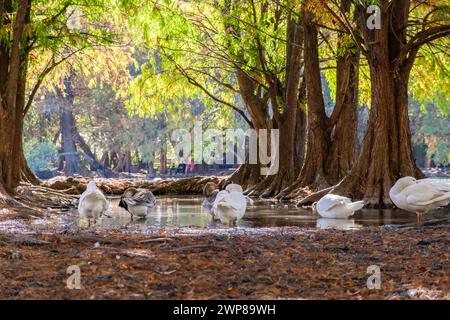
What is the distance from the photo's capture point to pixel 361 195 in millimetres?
16516

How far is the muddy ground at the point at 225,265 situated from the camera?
19.2 ft

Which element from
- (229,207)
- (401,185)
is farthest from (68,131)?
(401,185)

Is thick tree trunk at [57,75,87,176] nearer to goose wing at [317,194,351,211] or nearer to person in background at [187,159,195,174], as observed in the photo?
person in background at [187,159,195,174]

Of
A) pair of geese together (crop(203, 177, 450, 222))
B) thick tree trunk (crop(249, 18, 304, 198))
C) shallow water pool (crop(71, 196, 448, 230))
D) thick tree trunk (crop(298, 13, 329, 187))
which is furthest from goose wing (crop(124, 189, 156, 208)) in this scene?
thick tree trunk (crop(249, 18, 304, 198))

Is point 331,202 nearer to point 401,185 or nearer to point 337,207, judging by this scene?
point 337,207

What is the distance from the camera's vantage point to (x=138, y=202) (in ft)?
47.5

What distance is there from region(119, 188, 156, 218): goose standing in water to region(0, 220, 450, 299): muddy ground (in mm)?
4784

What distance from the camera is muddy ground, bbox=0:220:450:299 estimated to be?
19.2 ft

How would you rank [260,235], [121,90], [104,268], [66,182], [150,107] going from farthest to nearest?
[121,90] < [150,107] < [66,182] < [260,235] < [104,268]

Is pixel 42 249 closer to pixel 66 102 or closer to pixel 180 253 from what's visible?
pixel 180 253

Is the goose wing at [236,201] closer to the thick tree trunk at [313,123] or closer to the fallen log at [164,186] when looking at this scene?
the thick tree trunk at [313,123]

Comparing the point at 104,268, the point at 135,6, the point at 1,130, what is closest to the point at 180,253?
the point at 104,268

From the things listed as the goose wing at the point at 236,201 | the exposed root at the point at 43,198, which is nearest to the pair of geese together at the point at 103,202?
the goose wing at the point at 236,201

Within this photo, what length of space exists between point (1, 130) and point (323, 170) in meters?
8.74
